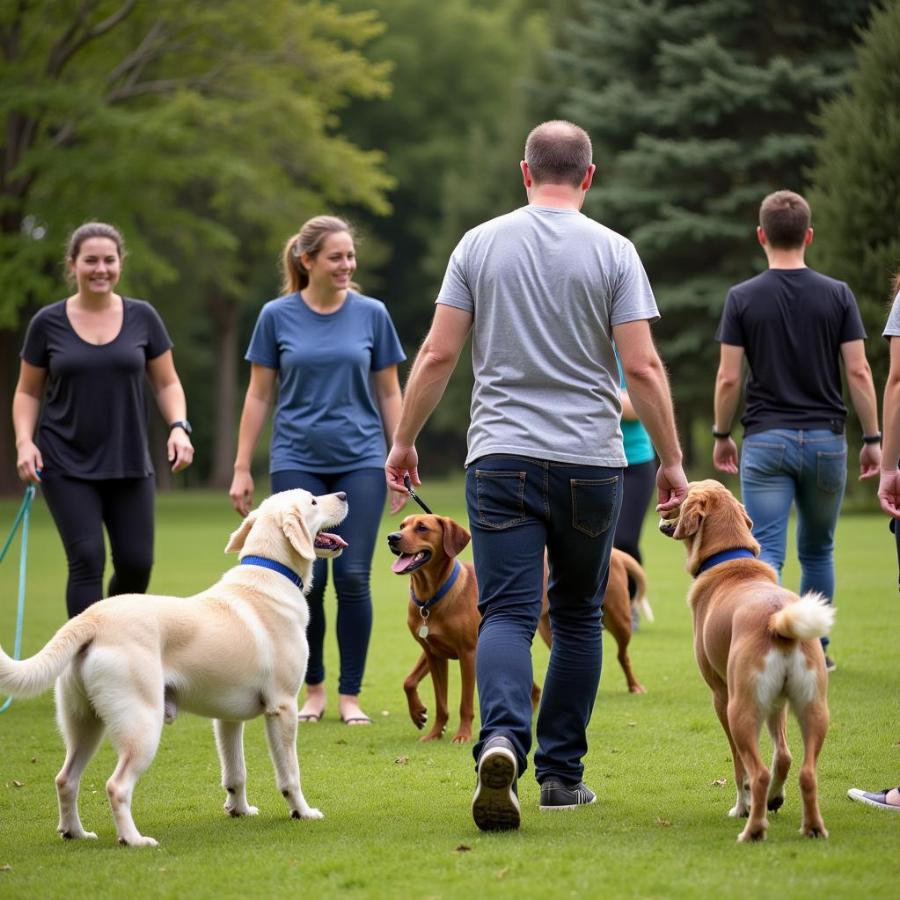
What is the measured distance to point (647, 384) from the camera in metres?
4.90

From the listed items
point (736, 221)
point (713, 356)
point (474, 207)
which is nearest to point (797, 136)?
point (736, 221)

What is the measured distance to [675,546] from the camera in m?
19.0

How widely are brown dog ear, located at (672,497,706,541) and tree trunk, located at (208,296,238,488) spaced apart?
3464cm

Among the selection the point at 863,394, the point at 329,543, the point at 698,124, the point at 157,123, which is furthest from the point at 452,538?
the point at 698,124

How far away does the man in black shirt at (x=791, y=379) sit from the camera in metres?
7.54

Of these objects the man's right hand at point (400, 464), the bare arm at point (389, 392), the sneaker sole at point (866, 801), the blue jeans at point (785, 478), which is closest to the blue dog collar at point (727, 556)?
the sneaker sole at point (866, 801)

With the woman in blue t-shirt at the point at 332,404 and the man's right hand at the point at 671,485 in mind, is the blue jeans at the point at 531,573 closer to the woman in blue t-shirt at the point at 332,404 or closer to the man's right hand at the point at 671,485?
the man's right hand at the point at 671,485

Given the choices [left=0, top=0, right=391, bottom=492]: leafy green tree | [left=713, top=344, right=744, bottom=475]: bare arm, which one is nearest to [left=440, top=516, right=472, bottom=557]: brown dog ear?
[left=713, top=344, right=744, bottom=475]: bare arm

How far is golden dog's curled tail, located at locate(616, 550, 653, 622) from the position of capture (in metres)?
8.94

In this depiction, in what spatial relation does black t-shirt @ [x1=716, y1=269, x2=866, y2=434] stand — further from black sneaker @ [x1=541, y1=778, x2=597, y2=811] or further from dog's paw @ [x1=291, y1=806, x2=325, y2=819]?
dog's paw @ [x1=291, y1=806, x2=325, y2=819]

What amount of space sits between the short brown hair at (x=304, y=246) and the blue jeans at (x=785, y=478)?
95.1 inches

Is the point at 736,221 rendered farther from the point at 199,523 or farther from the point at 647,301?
the point at 647,301

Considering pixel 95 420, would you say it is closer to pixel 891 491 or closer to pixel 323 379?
pixel 323 379

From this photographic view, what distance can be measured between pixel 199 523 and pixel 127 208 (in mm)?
7978
